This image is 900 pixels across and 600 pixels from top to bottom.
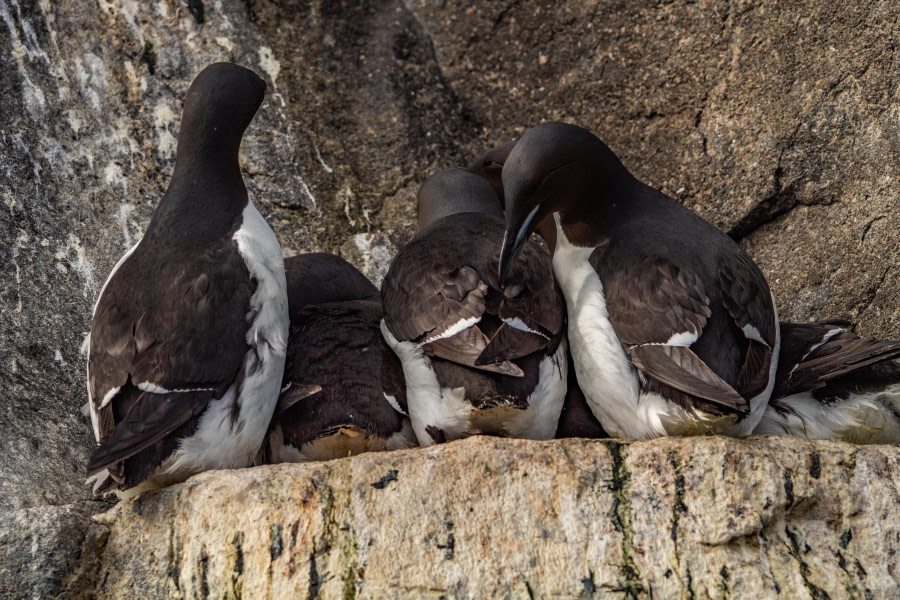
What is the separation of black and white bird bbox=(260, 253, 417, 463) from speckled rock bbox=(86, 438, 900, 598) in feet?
2.25

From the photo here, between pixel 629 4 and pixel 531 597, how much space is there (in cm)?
383

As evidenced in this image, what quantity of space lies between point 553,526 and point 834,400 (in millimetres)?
1540

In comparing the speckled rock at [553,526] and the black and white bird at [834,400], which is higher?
the speckled rock at [553,526]

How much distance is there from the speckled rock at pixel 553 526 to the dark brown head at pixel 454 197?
1960 mm

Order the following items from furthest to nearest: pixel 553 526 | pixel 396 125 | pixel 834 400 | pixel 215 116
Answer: pixel 396 125
pixel 215 116
pixel 834 400
pixel 553 526

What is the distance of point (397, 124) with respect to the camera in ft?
21.4

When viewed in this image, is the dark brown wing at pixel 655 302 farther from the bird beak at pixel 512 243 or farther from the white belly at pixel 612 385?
the bird beak at pixel 512 243

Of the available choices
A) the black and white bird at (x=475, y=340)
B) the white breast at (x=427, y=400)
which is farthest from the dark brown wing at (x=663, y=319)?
the white breast at (x=427, y=400)

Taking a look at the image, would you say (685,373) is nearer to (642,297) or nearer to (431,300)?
(642,297)

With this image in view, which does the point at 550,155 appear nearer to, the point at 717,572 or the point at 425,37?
the point at 717,572

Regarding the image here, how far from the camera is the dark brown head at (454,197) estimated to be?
18.1 ft

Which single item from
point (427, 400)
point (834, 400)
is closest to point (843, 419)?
point (834, 400)

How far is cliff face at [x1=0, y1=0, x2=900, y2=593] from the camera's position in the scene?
519 cm

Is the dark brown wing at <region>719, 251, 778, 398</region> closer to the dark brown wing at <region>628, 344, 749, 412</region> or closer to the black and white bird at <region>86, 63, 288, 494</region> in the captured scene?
the dark brown wing at <region>628, 344, 749, 412</region>
